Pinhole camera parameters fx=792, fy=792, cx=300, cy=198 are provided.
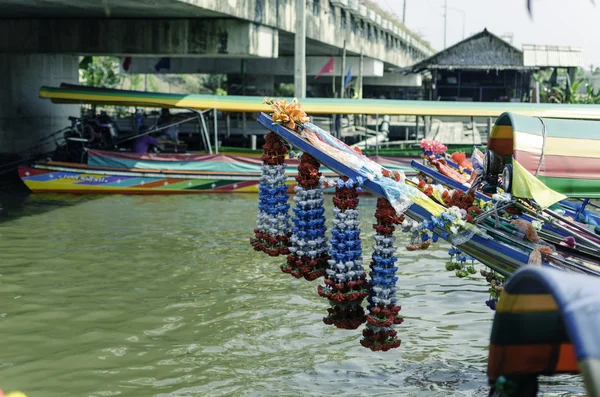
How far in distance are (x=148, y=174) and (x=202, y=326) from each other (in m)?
10.8

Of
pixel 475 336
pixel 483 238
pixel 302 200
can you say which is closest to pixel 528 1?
pixel 483 238

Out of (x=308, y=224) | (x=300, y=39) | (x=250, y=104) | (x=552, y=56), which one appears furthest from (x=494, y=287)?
(x=552, y=56)

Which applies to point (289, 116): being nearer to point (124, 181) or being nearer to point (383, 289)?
point (383, 289)

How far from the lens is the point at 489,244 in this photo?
20.2 ft

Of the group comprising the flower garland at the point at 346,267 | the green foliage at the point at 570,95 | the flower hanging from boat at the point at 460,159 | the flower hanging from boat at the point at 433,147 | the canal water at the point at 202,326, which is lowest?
the canal water at the point at 202,326

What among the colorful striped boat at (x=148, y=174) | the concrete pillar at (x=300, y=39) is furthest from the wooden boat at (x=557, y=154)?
the concrete pillar at (x=300, y=39)

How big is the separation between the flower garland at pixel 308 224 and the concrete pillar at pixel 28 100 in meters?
16.4

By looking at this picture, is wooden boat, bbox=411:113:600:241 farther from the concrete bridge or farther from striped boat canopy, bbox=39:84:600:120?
striped boat canopy, bbox=39:84:600:120

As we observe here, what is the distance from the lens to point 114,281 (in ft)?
34.8

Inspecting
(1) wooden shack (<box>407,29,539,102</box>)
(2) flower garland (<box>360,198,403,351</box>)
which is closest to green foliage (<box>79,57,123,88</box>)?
(1) wooden shack (<box>407,29,539,102</box>)

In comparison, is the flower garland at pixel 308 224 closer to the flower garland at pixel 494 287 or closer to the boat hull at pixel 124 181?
the flower garland at pixel 494 287

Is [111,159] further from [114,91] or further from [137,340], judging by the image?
[137,340]

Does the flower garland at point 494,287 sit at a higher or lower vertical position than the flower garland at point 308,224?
lower

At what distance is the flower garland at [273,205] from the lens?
788 centimetres
